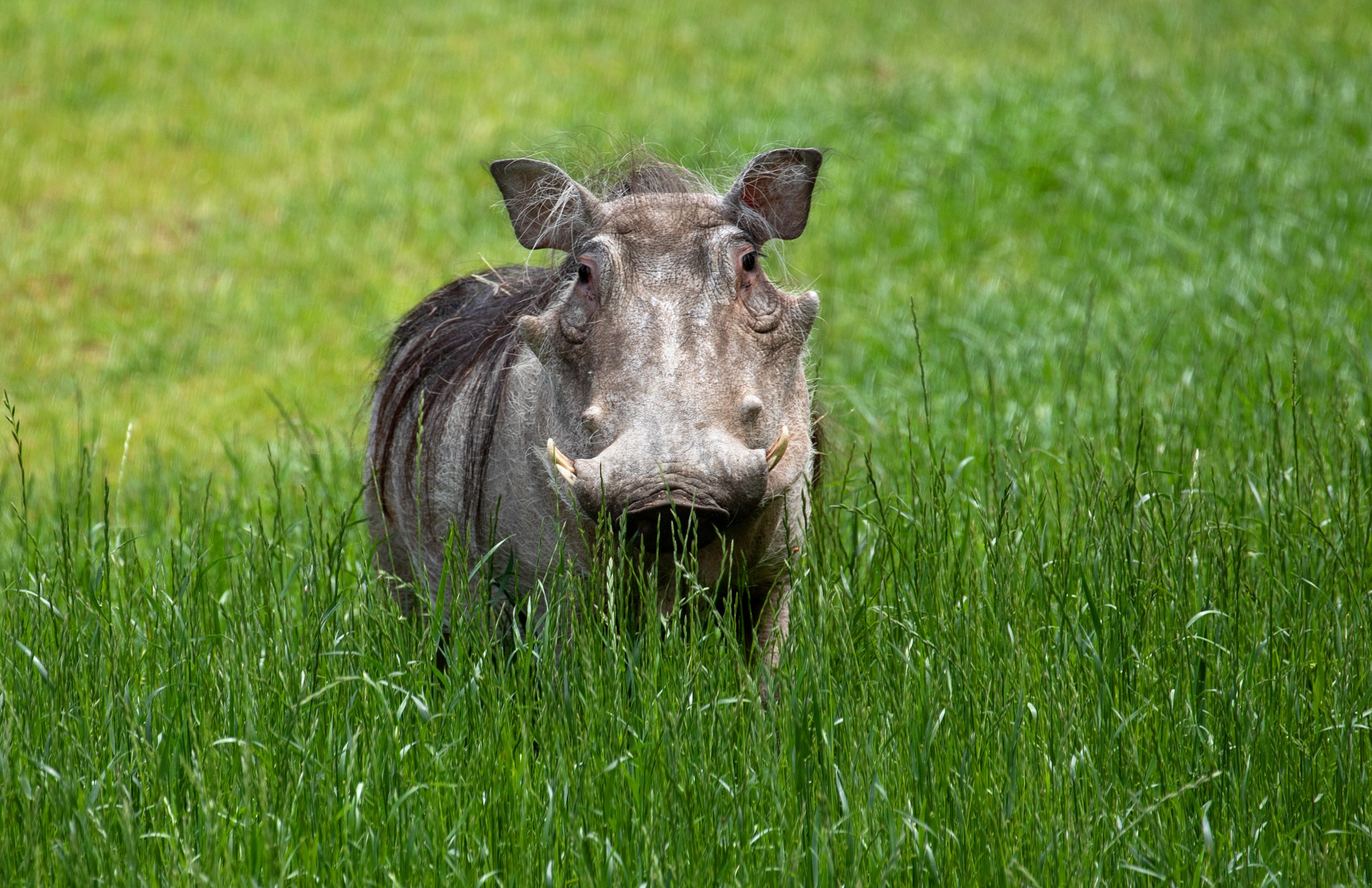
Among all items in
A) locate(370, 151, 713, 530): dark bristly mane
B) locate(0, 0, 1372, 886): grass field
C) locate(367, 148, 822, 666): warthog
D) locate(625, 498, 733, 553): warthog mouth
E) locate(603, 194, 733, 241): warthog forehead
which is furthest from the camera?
locate(370, 151, 713, 530): dark bristly mane

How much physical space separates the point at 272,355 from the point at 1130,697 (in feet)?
22.5

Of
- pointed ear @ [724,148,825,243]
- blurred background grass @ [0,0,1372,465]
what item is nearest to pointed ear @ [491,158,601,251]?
pointed ear @ [724,148,825,243]

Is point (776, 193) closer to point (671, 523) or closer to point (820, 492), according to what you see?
point (820, 492)

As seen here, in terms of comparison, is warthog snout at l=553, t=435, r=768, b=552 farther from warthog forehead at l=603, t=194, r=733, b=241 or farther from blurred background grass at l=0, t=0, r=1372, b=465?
blurred background grass at l=0, t=0, r=1372, b=465

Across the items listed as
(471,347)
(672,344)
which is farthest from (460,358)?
(672,344)

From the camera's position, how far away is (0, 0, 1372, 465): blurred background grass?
8141 mm

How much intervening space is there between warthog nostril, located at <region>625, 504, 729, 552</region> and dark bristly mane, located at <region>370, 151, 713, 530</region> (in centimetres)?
77

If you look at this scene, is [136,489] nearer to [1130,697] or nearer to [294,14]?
[1130,697]

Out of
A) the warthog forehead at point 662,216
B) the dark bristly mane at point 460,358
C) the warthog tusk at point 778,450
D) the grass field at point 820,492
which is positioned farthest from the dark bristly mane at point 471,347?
the warthog tusk at point 778,450

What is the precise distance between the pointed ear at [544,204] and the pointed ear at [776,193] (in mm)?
366

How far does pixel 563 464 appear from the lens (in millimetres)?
3273

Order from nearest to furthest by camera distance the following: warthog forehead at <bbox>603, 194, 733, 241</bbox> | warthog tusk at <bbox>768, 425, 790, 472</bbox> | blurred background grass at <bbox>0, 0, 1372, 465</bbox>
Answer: warthog tusk at <bbox>768, 425, 790, 472</bbox>, warthog forehead at <bbox>603, 194, 733, 241</bbox>, blurred background grass at <bbox>0, 0, 1372, 465</bbox>

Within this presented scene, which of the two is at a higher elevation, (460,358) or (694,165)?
(694,165)

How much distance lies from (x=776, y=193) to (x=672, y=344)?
703 mm
